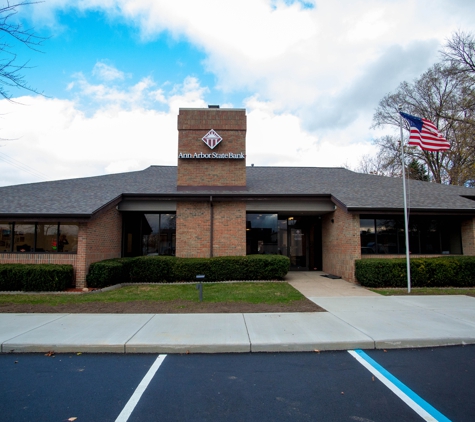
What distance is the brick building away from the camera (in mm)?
12328

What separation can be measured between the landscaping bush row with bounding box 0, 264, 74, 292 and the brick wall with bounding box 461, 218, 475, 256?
1625 cm

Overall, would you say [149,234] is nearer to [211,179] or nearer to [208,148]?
[211,179]

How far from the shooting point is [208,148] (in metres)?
15.5

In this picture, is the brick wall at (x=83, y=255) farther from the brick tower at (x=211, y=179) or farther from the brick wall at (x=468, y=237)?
the brick wall at (x=468, y=237)

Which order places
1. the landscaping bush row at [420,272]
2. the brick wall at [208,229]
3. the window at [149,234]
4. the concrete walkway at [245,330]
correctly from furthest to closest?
1. the window at [149,234]
2. the brick wall at [208,229]
3. the landscaping bush row at [420,272]
4. the concrete walkway at [245,330]

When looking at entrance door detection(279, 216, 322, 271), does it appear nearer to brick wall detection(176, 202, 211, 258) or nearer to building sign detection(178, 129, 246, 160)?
building sign detection(178, 129, 246, 160)

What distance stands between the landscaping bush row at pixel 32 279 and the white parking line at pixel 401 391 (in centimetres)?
997

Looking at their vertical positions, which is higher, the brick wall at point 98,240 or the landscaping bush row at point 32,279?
the brick wall at point 98,240

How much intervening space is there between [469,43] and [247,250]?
733 inches

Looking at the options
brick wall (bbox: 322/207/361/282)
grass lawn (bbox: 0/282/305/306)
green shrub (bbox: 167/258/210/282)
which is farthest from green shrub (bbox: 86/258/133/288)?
brick wall (bbox: 322/207/361/282)

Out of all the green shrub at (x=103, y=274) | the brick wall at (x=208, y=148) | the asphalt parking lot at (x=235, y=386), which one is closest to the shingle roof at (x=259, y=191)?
the brick wall at (x=208, y=148)

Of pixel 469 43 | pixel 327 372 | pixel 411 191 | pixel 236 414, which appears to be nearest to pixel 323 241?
pixel 411 191

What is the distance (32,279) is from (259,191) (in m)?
9.32

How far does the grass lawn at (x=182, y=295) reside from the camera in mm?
9305
